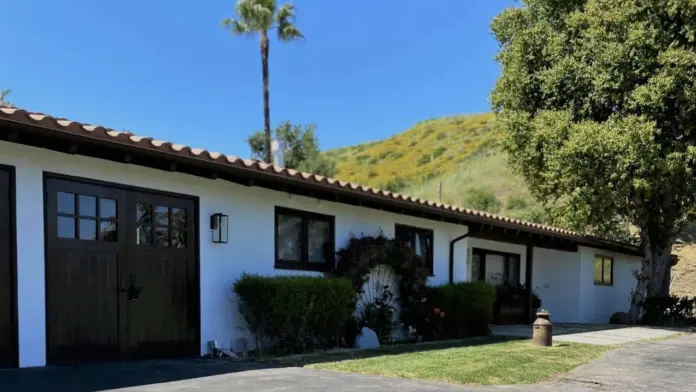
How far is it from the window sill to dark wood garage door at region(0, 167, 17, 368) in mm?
4183

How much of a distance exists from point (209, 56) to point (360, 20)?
9277 millimetres

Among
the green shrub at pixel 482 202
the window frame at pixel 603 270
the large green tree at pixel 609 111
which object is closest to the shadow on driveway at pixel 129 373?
the large green tree at pixel 609 111

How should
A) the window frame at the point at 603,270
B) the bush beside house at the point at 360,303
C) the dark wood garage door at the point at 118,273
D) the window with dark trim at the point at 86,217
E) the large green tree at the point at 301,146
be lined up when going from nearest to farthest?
the dark wood garage door at the point at 118,273
the window with dark trim at the point at 86,217
the bush beside house at the point at 360,303
the window frame at the point at 603,270
the large green tree at the point at 301,146

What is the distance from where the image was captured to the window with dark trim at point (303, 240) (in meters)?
10.0

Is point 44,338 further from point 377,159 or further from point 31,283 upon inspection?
point 377,159

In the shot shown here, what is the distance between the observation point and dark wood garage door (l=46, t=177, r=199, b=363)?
673 cm

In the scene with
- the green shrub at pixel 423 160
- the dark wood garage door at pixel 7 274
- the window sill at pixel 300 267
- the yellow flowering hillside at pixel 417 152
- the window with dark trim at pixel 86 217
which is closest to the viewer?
the dark wood garage door at pixel 7 274

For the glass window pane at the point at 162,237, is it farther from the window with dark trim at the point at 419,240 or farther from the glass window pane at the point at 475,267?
the glass window pane at the point at 475,267

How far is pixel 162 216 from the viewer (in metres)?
8.05

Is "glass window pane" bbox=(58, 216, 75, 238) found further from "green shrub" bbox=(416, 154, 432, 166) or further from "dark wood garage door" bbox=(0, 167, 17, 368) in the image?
"green shrub" bbox=(416, 154, 432, 166)

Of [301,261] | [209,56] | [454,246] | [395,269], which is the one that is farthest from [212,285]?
[209,56]

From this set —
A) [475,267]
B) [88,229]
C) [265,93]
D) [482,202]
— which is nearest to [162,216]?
[88,229]

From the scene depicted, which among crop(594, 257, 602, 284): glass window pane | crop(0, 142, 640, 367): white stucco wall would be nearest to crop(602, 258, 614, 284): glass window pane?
crop(594, 257, 602, 284): glass window pane

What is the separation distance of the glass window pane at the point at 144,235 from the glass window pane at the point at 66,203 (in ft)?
3.04
